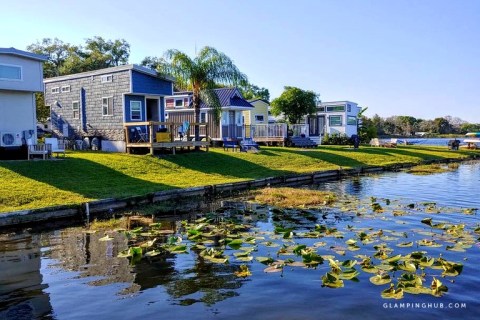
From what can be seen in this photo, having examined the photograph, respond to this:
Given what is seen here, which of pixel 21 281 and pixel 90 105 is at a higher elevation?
pixel 90 105

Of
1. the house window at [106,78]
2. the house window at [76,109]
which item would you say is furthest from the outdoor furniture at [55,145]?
the house window at [76,109]

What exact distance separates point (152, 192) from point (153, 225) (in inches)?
156

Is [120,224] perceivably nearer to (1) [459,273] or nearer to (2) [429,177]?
(1) [459,273]

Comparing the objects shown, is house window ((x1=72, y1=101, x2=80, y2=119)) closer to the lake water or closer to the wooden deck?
the wooden deck

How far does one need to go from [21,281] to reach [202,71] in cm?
2055

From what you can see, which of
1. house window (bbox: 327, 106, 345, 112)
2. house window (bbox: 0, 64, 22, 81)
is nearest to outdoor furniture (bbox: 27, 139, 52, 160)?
house window (bbox: 0, 64, 22, 81)

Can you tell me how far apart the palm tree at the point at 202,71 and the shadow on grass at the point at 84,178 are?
28.1ft

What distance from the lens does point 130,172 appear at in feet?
60.0

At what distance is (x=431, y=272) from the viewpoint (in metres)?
7.17

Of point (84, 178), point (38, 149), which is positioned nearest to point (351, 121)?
point (38, 149)

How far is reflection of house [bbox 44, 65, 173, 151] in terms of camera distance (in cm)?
2505

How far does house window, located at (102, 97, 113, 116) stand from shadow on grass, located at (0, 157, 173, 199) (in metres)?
7.21

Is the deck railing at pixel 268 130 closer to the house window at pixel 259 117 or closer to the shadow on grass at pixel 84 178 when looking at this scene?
the house window at pixel 259 117

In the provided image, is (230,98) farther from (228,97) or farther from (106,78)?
(106,78)
